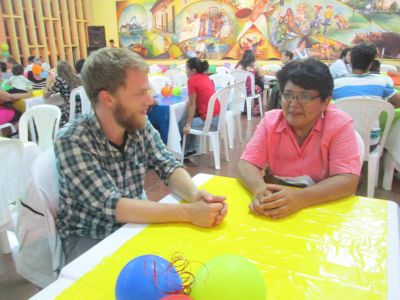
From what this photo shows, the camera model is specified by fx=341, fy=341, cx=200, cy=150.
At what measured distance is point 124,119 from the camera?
1.24 meters

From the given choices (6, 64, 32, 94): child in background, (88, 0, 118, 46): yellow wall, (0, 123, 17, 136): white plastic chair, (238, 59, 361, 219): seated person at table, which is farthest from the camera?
(88, 0, 118, 46): yellow wall

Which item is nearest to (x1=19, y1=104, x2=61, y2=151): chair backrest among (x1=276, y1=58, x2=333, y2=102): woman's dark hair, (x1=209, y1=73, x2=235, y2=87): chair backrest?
(x1=276, y1=58, x2=333, y2=102): woman's dark hair

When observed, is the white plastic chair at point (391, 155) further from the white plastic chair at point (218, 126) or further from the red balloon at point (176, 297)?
the red balloon at point (176, 297)

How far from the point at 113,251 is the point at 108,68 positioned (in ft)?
2.05

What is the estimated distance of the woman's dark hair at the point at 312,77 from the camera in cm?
145

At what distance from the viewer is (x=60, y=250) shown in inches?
49.4

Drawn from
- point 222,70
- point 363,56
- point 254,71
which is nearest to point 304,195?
point 363,56

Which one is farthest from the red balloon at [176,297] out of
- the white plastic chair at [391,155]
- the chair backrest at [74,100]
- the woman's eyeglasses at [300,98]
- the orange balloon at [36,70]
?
the orange balloon at [36,70]

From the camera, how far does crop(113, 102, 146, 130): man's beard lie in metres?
1.23

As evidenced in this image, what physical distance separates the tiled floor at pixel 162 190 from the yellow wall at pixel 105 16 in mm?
5662

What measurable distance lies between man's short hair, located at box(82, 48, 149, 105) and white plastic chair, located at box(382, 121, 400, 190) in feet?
8.26

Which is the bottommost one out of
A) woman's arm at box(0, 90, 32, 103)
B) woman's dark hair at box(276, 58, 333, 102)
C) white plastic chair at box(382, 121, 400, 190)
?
white plastic chair at box(382, 121, 400, 190)

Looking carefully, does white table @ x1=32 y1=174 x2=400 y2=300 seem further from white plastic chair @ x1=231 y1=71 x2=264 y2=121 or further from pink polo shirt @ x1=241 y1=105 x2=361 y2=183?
white plastic chair @ x1=231 y1=71 x2=264 y2=121

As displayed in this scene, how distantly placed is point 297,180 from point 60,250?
Result: 3.25 feet
